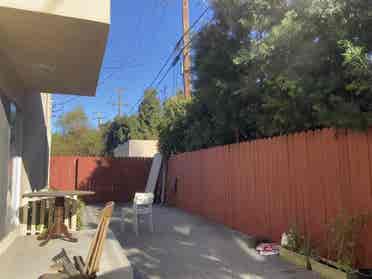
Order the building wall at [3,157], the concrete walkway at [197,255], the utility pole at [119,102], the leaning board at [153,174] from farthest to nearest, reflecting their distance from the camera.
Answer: the utility pole at [119,102] < the leaning board at [153,174] < the building wall at [3,157] < the concrete walkway at [197,255]

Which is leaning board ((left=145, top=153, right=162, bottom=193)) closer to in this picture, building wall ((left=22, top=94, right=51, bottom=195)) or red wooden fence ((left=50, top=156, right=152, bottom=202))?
red wooden fence ((left=50, top=156, right=152, bottom=202))

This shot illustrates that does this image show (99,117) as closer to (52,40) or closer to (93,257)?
(52,40)

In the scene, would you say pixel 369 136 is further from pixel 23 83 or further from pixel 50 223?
pixel 23 83

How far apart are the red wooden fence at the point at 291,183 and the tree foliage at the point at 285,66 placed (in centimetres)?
34

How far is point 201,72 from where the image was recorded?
348 inches

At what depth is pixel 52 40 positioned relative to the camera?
4.74 m

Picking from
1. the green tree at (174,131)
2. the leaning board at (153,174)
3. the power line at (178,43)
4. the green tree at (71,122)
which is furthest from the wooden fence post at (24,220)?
the green tree at (71,122)

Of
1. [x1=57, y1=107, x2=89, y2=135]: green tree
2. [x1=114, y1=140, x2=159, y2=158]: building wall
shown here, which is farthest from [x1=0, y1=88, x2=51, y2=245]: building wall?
[x1=57, y1=107, x2=89, y2=135]: green tree

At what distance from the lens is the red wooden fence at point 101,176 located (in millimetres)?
14195

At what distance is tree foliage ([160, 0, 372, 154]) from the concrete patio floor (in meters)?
3.14

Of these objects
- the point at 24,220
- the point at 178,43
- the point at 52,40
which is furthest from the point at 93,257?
the point at 178,43

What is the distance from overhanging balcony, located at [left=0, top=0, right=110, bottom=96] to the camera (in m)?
4.00

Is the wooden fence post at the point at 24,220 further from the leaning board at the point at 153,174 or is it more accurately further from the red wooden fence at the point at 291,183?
the leaning board at the point at 153,174

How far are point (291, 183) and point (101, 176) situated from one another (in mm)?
10164
